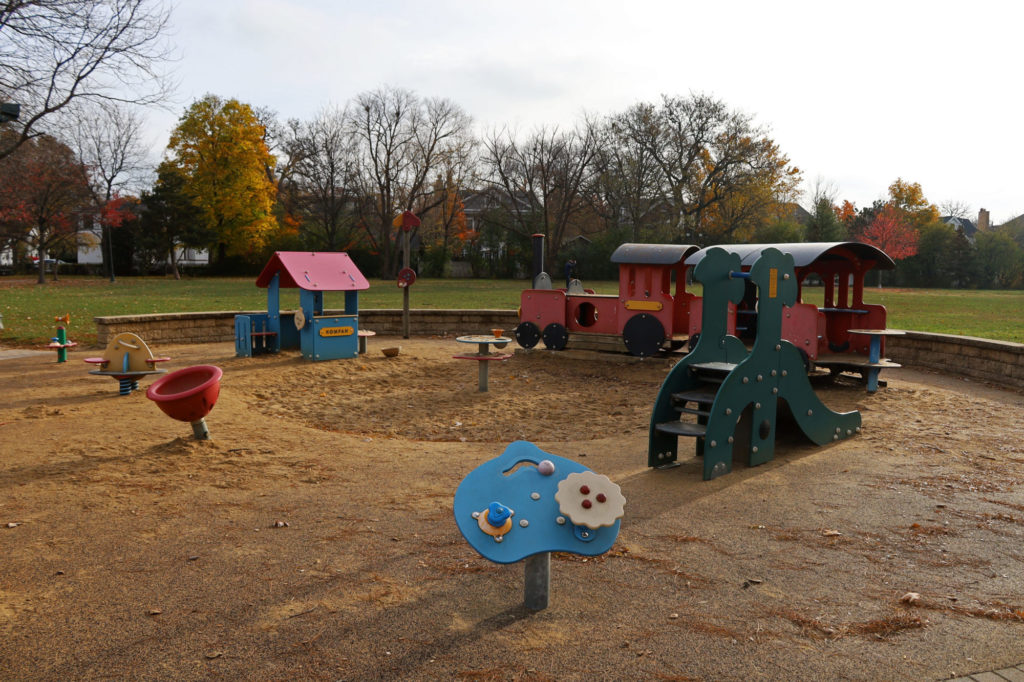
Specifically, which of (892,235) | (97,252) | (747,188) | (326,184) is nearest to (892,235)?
(892,235)

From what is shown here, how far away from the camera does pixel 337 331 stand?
13.6 m

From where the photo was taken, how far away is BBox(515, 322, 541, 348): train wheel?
15.1 m

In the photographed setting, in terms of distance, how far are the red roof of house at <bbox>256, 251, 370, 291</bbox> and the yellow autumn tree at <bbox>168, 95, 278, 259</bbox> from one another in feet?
116

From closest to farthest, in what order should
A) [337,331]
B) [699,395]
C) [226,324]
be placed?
[699,395]
[337,331]
[226,324]

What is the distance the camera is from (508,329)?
1869 centimetres

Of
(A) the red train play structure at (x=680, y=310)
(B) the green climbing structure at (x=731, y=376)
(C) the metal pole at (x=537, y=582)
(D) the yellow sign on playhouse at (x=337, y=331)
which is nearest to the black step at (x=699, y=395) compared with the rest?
(B) the green climbing structure at (x=731, y=376)

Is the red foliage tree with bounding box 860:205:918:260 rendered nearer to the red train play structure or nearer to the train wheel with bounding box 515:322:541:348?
the red train play structure

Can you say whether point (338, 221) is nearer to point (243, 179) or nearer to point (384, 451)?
point (243, 179)

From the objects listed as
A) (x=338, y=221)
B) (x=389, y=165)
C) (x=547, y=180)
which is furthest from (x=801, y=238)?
(x=338, y=221)

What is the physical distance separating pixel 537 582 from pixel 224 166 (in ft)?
158

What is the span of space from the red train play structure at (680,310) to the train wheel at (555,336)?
0.02 m

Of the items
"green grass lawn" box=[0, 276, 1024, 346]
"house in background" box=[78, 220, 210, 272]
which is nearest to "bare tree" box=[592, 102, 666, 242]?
"green grass lawn" box=[0, 276, 1024, 346]

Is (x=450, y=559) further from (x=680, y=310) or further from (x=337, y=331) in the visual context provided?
(x=680, y=310)

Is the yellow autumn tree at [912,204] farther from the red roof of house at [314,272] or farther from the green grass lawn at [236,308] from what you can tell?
the red roof of house at [314,272]
